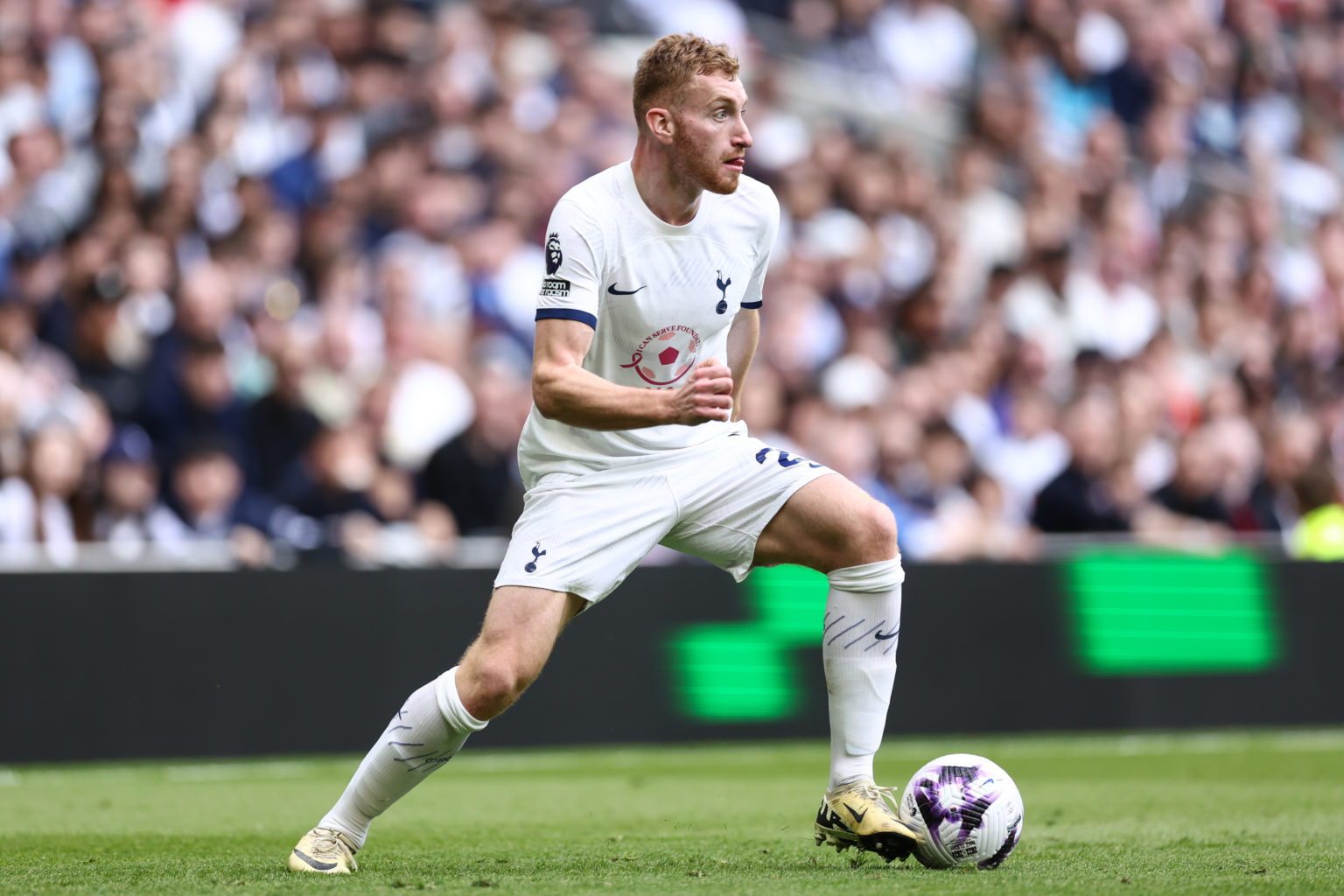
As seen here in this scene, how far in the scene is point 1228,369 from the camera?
14664mm

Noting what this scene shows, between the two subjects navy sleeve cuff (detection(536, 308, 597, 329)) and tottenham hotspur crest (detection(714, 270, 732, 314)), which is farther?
tottenham hotspur crest (detection(714, 270, 732, 314))

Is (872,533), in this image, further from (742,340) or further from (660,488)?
(742,340)

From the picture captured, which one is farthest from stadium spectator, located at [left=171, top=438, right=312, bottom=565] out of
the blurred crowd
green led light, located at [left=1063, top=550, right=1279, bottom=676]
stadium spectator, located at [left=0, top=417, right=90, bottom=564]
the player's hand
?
the player's hand

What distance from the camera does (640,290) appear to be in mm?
5668

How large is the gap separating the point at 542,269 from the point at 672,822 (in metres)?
2.38

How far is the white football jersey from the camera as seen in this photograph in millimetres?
5598

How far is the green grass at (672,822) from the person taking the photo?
5246 millimetres

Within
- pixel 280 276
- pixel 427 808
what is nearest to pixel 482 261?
pixel 280 276

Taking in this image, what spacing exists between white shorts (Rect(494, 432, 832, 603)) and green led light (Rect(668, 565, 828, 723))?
4.72m

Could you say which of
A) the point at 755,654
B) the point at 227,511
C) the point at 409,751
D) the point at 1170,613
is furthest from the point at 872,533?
the point at 1170,613

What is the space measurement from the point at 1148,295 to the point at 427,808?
353 inches

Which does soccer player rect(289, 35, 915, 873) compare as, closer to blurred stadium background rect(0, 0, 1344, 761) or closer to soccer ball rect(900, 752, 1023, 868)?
soccer ball rect(900, 752, 1023, 868)

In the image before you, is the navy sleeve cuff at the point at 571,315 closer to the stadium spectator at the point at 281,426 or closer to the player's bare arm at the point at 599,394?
the player's bare arm at the point at 599,394

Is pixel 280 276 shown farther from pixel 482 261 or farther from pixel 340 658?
pixel 340 658
